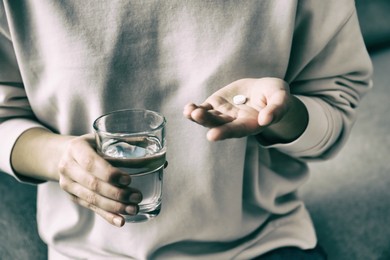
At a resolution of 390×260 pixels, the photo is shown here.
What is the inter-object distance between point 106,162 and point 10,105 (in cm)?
26

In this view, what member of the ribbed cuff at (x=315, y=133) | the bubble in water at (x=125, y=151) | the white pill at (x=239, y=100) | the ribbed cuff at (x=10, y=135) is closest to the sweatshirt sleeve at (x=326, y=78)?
the ribbed cuff at (x=315, y=133)

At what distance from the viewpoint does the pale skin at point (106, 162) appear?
24.1 inches

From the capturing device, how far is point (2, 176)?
103 cm

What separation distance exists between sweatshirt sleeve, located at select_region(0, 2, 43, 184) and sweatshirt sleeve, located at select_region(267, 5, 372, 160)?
0.36 m

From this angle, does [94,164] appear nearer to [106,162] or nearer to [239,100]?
[106,162]

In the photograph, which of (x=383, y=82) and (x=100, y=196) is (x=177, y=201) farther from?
(x=383, y=82)

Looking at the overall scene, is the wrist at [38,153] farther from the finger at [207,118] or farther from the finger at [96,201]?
the finger at [207,118]

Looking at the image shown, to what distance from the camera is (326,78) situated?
0.86 metres

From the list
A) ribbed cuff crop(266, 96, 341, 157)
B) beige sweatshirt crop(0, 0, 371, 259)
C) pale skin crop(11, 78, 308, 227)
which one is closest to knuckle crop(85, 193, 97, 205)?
pale skin crop(11, 78, 308, 227)

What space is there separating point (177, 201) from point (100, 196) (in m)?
0.16

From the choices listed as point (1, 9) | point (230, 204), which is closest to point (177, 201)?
point (230, 204)

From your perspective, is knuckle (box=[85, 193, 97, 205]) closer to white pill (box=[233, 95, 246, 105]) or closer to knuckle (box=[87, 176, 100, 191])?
knuckle (box=[87, 176, 100, 191])

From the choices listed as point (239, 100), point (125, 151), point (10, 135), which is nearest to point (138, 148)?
point (125, 151)

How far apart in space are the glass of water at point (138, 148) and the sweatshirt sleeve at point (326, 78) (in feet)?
0.67
